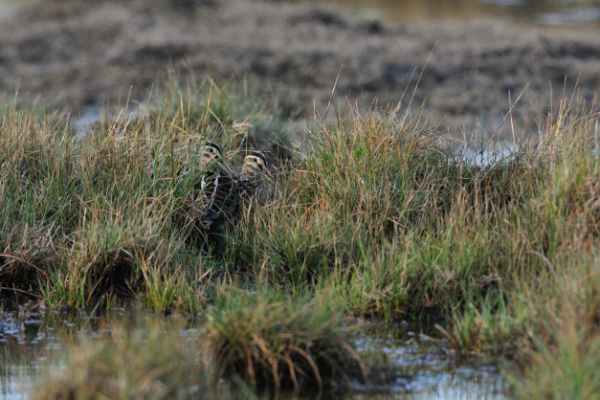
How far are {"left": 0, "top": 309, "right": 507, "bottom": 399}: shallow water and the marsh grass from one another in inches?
5.3

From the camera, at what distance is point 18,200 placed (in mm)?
5438

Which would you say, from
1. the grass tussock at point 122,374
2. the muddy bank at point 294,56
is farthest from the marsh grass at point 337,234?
the muddy bank at point 294,56

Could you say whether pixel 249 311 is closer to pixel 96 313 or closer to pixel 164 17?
pixel 96 313

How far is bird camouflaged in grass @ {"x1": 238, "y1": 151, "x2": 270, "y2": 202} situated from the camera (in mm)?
5789

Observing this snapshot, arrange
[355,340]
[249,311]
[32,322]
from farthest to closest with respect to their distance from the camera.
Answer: [32,322]
[355,340]
[249,311]

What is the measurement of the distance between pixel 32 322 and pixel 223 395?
1476mm

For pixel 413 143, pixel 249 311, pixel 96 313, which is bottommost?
pixel 96 313

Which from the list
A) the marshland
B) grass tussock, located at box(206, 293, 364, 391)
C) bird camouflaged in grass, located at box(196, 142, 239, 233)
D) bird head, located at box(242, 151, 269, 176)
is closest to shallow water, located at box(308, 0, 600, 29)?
the marshland

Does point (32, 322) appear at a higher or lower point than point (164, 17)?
lower

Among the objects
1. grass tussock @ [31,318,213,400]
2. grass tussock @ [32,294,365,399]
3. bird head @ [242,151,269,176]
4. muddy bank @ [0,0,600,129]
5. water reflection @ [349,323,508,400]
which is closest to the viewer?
grass tussock @ [31,318,213,400]

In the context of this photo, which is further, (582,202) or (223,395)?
(582,202)

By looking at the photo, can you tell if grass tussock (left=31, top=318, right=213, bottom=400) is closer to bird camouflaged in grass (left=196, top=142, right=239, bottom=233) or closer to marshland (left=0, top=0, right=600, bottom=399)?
marshland (left=0, top=0, right=600, bottom=399)

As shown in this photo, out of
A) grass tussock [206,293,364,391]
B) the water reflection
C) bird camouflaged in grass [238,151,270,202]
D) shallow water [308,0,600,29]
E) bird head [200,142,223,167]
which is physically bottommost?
the water reflection

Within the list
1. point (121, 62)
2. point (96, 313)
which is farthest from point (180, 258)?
point (121, 62)
